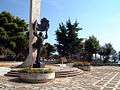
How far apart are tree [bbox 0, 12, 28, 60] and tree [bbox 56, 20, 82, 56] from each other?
5.55 m

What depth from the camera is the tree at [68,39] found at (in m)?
46.0

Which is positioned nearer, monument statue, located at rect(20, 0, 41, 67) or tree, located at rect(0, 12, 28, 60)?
monument statue, located at rect(20, 0, 41, 67)

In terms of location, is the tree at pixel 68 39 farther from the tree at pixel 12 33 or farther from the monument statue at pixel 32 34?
the monument statue at pixel 32 34

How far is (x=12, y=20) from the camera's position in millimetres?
47125

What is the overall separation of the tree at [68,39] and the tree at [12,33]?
219 inches

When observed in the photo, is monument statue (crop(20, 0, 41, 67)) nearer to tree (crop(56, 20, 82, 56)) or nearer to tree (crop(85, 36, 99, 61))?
tree (crop(56, 20, 82, 56))

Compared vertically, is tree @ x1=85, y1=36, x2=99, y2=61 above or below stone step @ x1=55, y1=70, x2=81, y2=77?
above

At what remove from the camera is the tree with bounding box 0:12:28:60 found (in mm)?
44281

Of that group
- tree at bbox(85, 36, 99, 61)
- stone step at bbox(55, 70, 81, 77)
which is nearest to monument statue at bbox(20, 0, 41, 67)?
stone step at bbox(55, 70, 81, 77)

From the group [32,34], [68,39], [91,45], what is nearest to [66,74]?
[32,34]

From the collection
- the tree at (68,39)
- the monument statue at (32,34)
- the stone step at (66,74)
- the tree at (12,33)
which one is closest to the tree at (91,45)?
the tree at (68,39)

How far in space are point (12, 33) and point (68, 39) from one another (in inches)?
359

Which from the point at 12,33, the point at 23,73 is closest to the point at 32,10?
the point at 23,73

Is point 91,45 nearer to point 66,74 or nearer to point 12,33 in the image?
point 12,33
